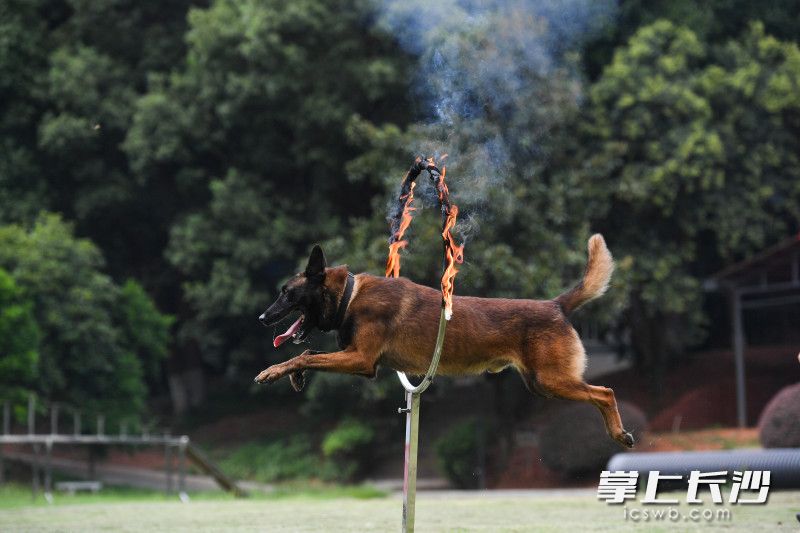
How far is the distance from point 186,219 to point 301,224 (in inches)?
140

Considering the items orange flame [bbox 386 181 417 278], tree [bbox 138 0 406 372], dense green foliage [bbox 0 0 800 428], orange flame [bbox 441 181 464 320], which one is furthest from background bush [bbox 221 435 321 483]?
orange flame [bbox 441 181 464 320]

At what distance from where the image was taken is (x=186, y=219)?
31156 mm

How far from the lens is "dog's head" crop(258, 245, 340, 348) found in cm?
942

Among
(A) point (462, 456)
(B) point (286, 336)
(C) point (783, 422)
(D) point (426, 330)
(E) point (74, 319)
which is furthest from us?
(A) point (462, 456)

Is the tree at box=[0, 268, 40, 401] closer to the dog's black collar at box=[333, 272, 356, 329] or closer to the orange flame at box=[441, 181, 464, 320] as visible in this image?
the dog's black collar at box=[333, 272, 356, 329]

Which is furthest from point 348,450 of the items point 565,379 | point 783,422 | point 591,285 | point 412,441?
point 412,441

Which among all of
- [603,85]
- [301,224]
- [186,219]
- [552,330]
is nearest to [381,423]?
[301,224]

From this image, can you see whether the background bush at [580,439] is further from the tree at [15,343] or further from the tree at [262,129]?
the tree at [15,343]

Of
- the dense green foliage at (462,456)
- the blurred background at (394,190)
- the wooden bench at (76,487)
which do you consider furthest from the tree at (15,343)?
the dense green foliage at (462,456)

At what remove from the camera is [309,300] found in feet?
31.1

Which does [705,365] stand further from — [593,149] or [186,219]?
[186,219]

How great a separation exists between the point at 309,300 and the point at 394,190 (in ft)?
45.7

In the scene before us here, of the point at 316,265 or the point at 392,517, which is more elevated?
the point at 316,265

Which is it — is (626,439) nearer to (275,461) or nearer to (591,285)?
(591,285)
